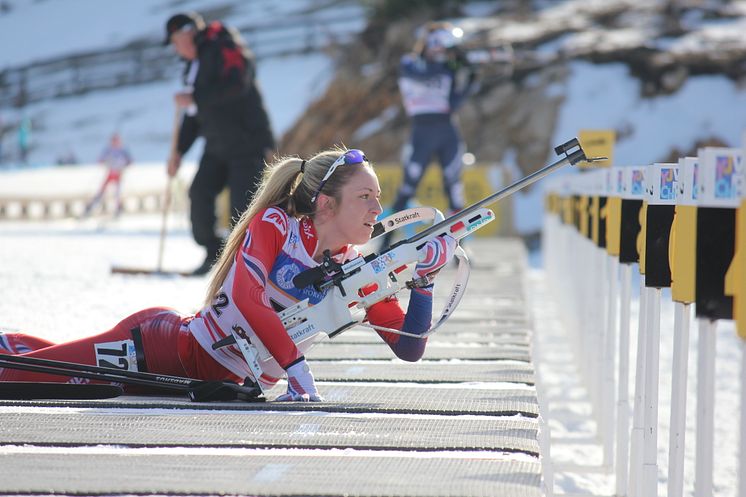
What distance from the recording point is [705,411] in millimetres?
2523

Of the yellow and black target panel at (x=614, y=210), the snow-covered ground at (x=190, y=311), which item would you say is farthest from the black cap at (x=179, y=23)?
the yellow and black target panel at (x=614, y=210)

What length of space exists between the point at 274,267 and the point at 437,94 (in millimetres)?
6698

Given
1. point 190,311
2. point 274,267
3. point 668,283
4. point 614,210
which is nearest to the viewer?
point 668,283

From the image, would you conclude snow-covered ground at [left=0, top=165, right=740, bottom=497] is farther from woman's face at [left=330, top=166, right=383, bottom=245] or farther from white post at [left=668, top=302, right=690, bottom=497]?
white post at [left=668, top=302, right=690, bottom=497]

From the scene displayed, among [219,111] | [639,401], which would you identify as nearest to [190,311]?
[219,111]

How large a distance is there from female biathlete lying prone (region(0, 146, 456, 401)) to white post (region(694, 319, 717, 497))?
1.29 meters

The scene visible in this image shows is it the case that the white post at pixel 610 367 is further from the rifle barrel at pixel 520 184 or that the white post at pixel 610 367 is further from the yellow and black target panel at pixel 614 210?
the rifle barrel at pixel 520 184

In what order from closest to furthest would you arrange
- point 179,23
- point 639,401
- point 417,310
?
1. point 639,401
2. point 417,310
3. point 179,23

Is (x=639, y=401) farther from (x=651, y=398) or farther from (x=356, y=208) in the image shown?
(x=356, y=208)

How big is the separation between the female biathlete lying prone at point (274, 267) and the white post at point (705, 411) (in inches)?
50.6

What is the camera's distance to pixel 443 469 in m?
2.61

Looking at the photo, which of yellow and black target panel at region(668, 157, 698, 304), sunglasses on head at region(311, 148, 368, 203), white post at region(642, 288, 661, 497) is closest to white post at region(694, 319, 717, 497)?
Answer: yellow and black target panel at region(668, 157, 698, 304)

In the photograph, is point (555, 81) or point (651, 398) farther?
point (555, 81)

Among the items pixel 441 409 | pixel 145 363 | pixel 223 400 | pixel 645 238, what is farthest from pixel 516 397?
pixel 145 363
